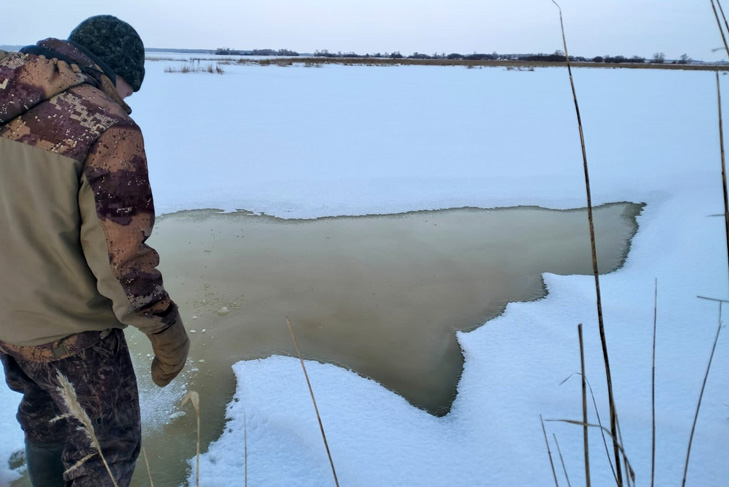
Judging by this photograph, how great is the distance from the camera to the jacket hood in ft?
3.44

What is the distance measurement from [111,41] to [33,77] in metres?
0.31

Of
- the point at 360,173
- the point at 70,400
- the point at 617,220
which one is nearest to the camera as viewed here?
the point at 70,400

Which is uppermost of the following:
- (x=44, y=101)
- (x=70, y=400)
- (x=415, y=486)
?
(x=44, y=101)

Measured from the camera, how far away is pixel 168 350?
1299 millimetres

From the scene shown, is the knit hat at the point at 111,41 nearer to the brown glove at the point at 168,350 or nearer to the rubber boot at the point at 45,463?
the brown glove at the point at 168,350

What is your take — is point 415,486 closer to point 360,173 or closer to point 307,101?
point 360,173

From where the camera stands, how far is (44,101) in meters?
1.07

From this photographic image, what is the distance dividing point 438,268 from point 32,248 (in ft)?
9.97

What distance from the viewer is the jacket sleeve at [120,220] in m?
1.08

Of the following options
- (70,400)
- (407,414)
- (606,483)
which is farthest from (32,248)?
(606,483)

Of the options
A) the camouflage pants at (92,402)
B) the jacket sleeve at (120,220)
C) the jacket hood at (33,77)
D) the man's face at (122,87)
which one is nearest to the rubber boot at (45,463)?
the camouflage pants at (92,402)

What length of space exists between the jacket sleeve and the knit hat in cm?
33

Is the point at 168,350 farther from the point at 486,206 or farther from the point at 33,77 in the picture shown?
the point at 486,206

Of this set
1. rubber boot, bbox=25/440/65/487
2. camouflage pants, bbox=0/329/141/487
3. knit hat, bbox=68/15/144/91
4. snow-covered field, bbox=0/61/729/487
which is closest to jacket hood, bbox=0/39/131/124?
knit hat, bbox=68/15/144/91
